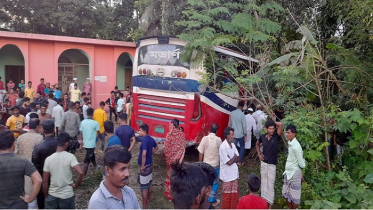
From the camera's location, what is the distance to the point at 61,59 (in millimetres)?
15914

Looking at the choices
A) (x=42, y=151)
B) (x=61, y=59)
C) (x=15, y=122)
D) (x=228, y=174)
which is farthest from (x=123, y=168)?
(x=61, y=59)

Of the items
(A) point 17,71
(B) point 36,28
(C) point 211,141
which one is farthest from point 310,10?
(B) point 36,28

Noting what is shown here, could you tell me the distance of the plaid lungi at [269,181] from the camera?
5.41m

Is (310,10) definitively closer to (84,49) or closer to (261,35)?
(261,35)

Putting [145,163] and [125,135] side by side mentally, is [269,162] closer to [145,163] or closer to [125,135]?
[145,163]

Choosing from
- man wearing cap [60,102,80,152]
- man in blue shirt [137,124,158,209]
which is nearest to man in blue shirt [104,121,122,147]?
man in blue shirt [137,124,158,209]

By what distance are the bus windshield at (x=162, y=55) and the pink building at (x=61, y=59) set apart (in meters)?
7.67

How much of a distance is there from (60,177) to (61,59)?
43.5ft

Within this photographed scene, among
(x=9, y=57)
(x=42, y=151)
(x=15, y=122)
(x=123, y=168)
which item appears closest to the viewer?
(x=123, y=168)

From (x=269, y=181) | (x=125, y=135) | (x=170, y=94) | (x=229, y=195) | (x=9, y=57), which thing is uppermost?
(x=9, y=57)

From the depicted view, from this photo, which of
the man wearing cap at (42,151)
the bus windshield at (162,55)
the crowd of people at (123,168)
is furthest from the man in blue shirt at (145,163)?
the bus windshield at (162,55)

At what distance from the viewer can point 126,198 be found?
2621mm

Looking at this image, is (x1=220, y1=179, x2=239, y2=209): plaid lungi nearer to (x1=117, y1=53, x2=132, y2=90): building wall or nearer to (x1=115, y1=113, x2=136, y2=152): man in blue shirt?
(x1=115, y1=113, x2=136, y2=152): man in blue shirt

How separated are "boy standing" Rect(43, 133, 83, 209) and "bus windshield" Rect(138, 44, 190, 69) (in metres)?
4.30
